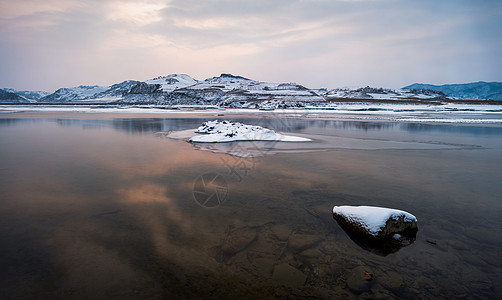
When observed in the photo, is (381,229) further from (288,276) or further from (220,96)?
(220,96)

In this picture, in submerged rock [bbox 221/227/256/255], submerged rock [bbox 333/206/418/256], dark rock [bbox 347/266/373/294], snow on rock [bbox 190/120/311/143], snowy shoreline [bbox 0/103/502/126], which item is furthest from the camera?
snowy shoreline [bbox 0/103/502/126]

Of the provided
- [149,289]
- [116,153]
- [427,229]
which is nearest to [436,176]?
[427,229]

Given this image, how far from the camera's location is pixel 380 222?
204 inches

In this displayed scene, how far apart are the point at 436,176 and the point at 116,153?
1395 cm

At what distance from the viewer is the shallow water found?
12.8ft

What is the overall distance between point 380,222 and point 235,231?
292cm

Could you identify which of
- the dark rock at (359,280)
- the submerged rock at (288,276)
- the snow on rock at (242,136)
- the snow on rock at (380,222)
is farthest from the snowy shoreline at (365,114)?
the submerged rock at (288,276)

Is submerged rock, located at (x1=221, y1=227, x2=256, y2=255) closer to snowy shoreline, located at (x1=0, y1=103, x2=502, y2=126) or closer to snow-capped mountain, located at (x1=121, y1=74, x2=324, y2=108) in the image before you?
snowy shoreline, located at (x1=0, y1=103, x2=502, y2=126)

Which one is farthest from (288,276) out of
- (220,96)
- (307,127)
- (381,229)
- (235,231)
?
(220,96)

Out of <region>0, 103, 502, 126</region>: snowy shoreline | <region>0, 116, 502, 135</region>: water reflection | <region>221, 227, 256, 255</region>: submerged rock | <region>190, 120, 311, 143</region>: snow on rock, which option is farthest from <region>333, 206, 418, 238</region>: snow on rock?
<region>0, 103, 502, 126</region>: snowy shoreline

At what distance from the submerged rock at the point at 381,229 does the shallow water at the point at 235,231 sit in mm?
199

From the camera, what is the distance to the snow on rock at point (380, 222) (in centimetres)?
518

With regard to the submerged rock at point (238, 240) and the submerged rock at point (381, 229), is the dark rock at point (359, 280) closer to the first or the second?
the submerged rock at point (381, 229)

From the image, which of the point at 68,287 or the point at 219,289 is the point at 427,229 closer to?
the point at 219,289
